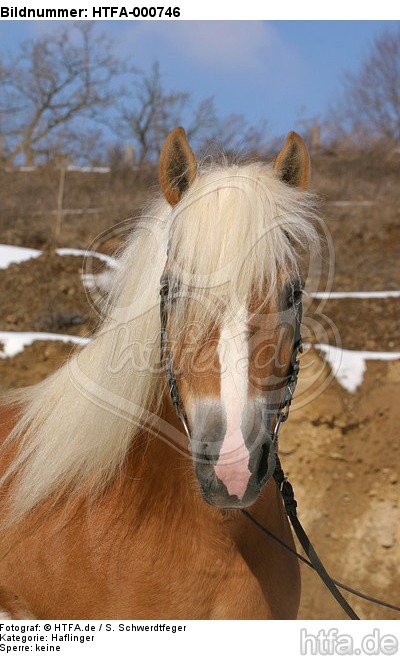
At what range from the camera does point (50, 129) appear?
18219 mm

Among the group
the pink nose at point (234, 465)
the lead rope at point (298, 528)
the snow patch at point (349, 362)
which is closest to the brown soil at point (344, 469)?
the snow patch at point (349, 362)

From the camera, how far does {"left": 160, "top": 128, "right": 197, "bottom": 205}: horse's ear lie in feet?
7.70

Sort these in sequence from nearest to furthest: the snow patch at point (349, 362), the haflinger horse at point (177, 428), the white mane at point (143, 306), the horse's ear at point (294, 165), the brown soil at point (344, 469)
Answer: the haflinger horse at point (177, 428) < the white mane at point (143, 306) < the horse's ear at point (294, 165) < the brown soil at point (344, 469) < the snow patch at point (349, 362)

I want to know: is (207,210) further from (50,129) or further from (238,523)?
(50,129)

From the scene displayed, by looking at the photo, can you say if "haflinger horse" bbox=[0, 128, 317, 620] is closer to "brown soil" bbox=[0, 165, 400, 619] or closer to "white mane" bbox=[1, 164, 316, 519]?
"white mane" bbox=[1, 164, 316, 519]

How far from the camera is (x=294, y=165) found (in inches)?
98.0

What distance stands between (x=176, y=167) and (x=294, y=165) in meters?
0.44

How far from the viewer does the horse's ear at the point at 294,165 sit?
96.4 inches

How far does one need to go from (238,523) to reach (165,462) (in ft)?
1.13

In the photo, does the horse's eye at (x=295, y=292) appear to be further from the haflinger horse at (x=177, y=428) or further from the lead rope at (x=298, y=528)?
the lead rope at (x=298, y=528)

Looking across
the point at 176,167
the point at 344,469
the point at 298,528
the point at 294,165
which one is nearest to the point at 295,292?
the point at 294,165

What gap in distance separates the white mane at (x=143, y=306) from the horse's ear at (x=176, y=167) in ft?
0.18

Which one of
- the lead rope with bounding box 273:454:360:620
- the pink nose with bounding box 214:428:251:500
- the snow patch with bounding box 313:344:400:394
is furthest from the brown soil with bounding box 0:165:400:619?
the pink nose with bounding box 214:428:251:500
